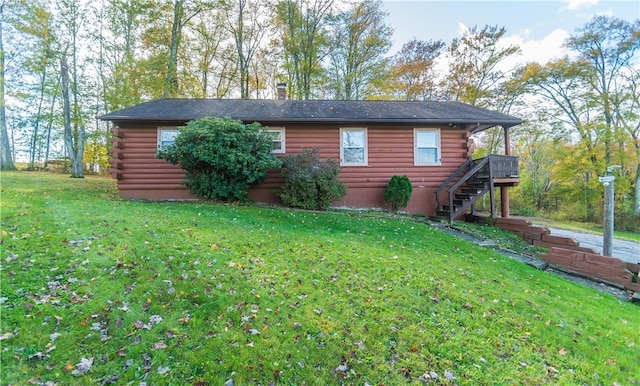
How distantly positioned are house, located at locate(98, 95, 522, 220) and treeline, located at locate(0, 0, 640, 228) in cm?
858

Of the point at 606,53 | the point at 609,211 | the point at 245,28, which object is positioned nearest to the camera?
the point at 609,211

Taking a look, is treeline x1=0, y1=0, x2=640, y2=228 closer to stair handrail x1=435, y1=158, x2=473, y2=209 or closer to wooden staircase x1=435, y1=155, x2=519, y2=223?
stair handrail x1=435, y1=158, x2=473, y2=209

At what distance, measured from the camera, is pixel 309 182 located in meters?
9.62

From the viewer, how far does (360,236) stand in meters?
6.97

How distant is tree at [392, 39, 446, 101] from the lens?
69.1 feet

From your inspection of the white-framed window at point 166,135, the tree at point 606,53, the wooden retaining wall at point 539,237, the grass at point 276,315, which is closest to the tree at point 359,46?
the tree at point 606,53

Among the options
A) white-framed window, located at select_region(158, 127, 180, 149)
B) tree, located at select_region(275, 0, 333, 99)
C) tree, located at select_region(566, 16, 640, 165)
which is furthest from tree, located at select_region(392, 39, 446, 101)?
white-framed window, located at select_region(158, 127, 180, 149)

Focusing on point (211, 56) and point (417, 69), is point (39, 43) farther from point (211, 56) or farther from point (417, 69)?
point (417, 69)

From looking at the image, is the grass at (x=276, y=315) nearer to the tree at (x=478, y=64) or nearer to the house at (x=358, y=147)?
the house at (x=358, y=147)

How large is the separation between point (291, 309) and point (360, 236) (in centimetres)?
371

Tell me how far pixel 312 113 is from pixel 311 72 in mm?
10746

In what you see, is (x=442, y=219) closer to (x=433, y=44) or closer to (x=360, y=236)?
(x=360, y=236)

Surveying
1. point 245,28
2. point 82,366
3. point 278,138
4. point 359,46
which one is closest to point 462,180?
point 278,138

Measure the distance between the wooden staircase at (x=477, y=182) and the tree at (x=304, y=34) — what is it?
13.4 m
